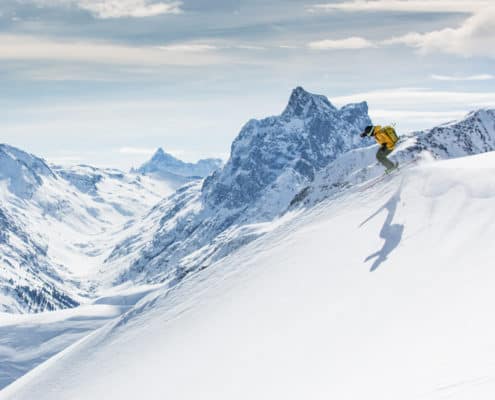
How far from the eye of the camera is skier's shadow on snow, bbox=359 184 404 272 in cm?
2117

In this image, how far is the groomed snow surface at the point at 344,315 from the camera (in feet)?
46.1

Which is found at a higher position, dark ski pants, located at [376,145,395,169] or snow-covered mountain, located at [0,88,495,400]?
dark ski pants, located at [376,145,395,169]

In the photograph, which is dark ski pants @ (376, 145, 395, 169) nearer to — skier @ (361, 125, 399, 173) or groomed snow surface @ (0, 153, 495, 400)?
skier @ (361, 125, 399, 173)

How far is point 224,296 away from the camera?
26031 mm

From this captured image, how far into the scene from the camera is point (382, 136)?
25.3 m

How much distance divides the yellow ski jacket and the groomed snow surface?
160cm

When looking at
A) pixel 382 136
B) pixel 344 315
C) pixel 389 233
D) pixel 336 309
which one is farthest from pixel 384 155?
pixel 344 315

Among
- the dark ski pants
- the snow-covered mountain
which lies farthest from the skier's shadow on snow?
the dark ski pants

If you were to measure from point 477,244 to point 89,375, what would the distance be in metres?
18.5

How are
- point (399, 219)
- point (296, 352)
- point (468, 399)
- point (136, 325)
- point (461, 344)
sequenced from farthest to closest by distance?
point (136, 325), point (399, 219), point (296, 352), point (461, 344), point (468, 399)

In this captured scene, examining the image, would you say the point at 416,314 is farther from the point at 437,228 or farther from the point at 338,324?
the point at 437,228

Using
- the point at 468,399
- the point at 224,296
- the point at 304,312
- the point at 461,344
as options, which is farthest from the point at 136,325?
the point at 468,399

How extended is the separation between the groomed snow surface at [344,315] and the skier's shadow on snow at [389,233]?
0.06 metres

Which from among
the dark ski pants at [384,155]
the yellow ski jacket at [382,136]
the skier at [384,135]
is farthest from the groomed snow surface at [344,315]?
the yellow ski jacket at [382,136]
